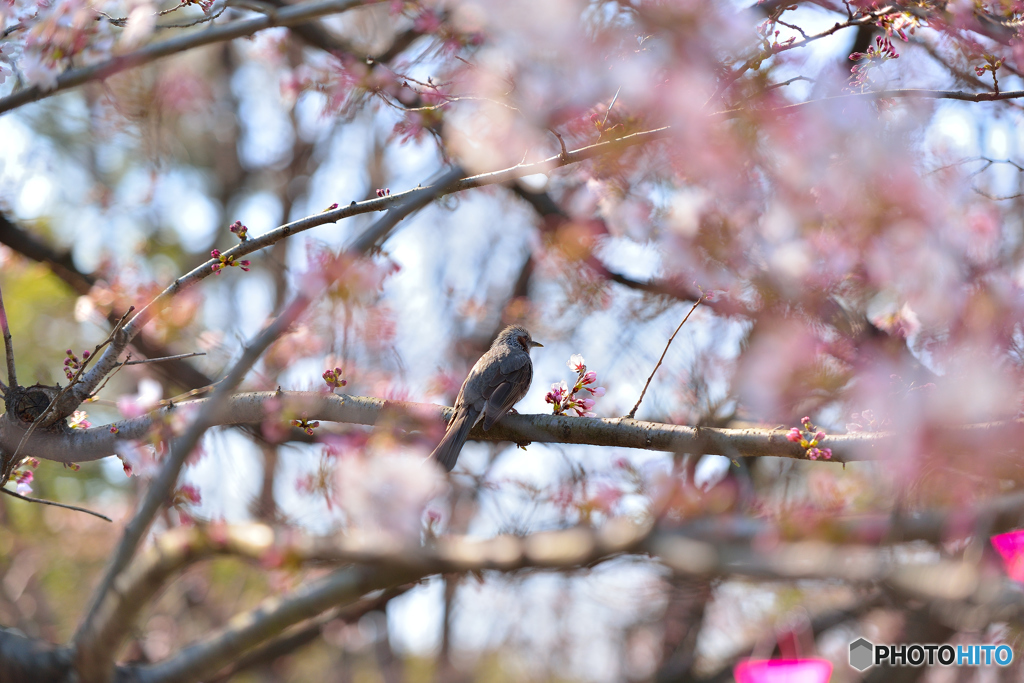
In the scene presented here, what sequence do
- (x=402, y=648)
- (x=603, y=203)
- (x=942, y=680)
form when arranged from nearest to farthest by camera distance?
1. (x=603, y=203)
2. (x=942, y=680)
3. (x=402, y=648)

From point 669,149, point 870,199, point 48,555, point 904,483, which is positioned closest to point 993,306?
point 870,199

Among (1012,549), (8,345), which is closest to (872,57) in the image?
(1012,549)

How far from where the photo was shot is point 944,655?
324 cm

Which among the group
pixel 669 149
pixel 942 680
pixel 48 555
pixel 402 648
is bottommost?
pixel 402 648

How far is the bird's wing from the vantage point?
351 cm

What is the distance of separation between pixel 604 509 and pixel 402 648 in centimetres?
828

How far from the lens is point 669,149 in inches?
156

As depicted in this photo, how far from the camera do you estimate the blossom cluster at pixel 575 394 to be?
304 cm

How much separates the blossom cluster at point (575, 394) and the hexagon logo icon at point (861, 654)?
2615 millimetres

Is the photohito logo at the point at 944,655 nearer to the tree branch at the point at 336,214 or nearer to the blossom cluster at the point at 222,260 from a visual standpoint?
Answer: the tree branch at the point at 336,214

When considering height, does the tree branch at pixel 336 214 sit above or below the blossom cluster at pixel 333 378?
above

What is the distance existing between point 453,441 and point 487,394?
0.40 meters

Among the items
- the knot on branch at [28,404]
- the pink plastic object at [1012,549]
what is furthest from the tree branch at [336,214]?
the pink plastic object at [1012,549]

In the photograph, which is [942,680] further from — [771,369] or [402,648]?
[402,648]
